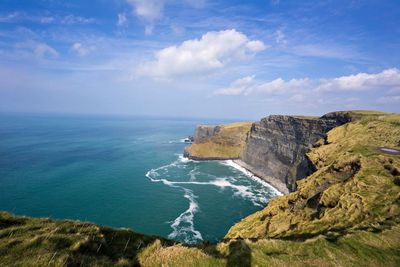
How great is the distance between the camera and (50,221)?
15344mm

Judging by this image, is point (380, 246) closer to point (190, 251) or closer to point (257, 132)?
point (190, 251)

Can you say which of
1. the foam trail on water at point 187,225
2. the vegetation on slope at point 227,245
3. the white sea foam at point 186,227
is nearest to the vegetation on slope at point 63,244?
the vegetation on slope at point 227,245

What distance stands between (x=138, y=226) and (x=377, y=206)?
57.7 meters

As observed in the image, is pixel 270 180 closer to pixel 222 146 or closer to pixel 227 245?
pixel 222 146

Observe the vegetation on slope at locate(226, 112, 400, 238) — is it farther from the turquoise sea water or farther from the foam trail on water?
the turquoise sea water

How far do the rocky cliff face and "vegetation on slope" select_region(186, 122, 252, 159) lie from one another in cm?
1094

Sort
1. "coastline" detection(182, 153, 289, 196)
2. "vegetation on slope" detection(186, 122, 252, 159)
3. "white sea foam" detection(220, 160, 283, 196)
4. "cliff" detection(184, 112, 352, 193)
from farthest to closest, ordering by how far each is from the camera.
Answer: "vegetation on slope" detection(186, 122, 252, 159) → "cliff" detection(184, 112, 352, 193) → "coastline" detection(182, 153, 289, 196) → "white sea foam" detection(220, 160, 283, 196)

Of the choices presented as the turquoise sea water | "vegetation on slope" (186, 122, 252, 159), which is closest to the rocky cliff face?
"vegetation on slope" (186, 122, 252, 159)

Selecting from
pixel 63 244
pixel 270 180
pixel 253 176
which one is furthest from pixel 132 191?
pixel 63 244

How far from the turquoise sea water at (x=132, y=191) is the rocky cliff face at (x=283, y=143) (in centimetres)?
1464

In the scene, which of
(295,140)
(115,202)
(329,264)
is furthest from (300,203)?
(295,140)

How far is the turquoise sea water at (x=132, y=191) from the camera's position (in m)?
72.6

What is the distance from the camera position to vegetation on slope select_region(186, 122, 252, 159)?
174 meters

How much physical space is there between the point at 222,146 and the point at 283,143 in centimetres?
5112
